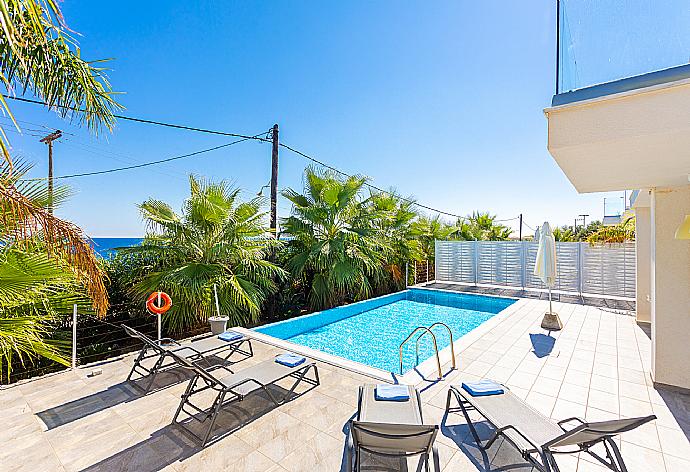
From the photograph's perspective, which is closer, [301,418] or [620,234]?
[301,418]

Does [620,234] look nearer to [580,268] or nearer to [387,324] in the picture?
[580,268]

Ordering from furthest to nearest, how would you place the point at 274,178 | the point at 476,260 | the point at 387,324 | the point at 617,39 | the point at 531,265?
the point at 476,260, the point at 531,265, the point at 274,178, the point at 387,324, the point at 617,39

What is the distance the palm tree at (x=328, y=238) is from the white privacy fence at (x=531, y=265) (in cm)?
570

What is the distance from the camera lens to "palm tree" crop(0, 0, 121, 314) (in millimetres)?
3025

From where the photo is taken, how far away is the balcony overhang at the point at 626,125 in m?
2.50

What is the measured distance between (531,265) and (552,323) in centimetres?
632

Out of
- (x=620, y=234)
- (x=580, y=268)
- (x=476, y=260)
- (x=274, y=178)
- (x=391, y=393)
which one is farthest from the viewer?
(x=620, y=234)

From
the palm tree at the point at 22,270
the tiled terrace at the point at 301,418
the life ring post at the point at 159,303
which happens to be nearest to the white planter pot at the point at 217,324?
the life ring post at the point at 159,303

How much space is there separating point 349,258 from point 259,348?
184 inches

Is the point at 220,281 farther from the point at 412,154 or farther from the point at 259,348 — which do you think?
the point at 412,154

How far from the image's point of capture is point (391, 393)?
3.60m

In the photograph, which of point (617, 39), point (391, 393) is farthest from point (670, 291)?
point (391, 393)

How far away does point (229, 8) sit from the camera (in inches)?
343

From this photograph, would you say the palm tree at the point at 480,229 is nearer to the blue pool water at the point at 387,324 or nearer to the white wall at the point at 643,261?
the blue pool water at the point at 387,324
